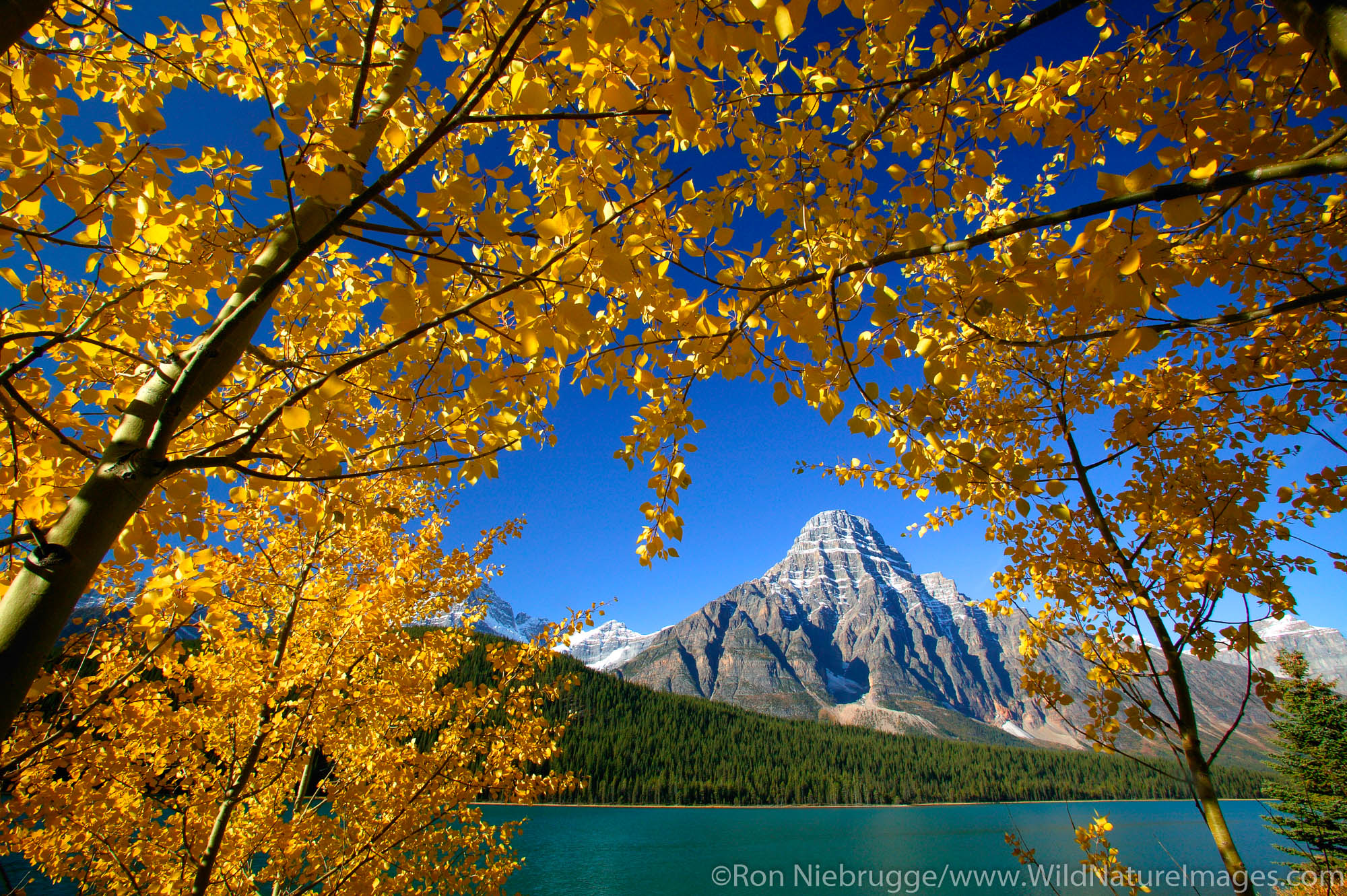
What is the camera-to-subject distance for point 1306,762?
82.3ft

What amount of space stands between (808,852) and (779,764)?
159ft

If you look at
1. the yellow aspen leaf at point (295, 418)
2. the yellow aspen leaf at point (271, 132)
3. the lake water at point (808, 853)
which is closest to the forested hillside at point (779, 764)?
the lake water at point (808, 853)

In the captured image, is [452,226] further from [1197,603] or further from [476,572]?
[476,572]

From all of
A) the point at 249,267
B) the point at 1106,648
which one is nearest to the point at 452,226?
the point at 249,267

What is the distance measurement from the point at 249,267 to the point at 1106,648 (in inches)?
200

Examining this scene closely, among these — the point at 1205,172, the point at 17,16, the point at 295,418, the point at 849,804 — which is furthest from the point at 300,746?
the point at 849,804

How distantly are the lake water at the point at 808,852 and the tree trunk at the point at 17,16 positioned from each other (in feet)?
87.6

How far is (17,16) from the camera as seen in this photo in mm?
983

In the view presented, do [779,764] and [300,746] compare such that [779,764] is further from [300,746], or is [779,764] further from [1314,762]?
[300,746]

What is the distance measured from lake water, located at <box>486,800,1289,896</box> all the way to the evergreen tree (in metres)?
6.31

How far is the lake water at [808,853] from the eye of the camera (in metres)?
33.2

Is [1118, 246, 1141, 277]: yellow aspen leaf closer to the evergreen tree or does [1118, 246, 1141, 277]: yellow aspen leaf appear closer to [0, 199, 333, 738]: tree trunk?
[0, 199, 333, 738]: tree trunk

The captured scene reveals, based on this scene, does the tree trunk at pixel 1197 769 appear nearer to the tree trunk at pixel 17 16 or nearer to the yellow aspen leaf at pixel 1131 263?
the yellow aspen leaf at pixel 1131 263

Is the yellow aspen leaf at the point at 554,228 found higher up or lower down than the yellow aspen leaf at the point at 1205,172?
lower down
